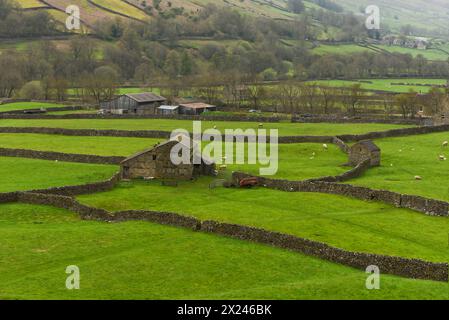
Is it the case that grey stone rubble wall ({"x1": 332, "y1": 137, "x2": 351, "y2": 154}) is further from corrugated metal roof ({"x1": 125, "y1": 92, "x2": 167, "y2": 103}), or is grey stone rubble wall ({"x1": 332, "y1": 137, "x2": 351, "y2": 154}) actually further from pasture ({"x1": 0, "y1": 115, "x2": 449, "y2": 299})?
corrugated metal roof ({"x1": 125, "y1": 92, "x2": 167, "y2": 103})

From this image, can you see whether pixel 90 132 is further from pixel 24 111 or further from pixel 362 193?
pixel 362 193

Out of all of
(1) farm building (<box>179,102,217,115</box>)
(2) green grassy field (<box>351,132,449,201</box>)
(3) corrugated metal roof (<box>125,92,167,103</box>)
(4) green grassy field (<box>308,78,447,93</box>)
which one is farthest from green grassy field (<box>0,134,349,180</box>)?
(4) green grassy field (<box>308,78,447,93</box>)

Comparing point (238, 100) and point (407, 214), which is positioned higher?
point (238, 100)

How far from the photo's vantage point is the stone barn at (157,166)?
6103 centimetres

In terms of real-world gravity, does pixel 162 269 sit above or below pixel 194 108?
below

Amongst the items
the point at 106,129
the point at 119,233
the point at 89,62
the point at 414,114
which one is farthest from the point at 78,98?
the point at 119,233

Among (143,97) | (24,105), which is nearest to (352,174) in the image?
(143,97)

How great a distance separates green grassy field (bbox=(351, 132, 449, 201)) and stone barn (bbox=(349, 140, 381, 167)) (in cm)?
109

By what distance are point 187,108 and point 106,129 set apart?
3202 cm

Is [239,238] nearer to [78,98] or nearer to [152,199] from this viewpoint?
[152,199]

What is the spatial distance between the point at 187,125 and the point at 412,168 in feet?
135

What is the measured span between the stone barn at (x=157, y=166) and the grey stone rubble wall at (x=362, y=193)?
16.3 feet

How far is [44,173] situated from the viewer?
2472 inches
